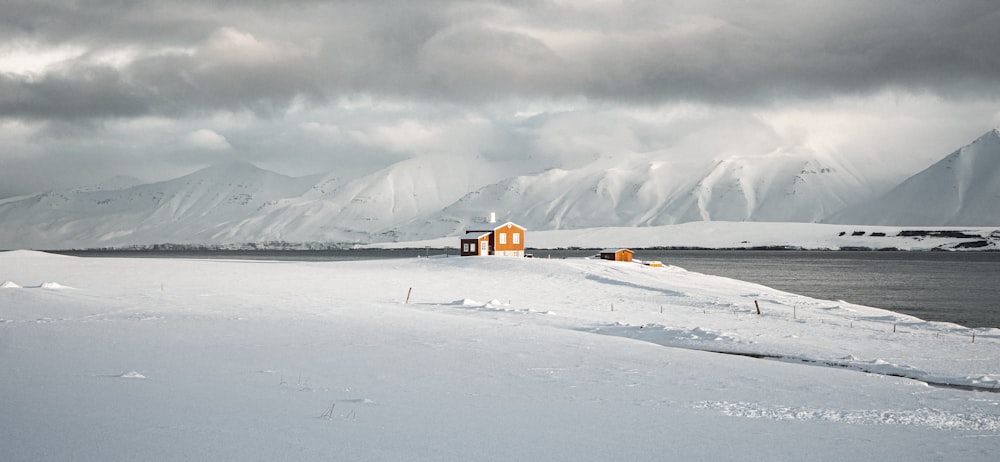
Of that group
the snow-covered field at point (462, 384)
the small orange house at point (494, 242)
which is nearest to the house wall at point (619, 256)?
the small orange house at point (494, 242)

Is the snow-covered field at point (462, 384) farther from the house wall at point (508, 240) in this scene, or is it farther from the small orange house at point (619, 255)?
the small orange house at point (619, 255)

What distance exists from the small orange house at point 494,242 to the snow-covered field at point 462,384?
4505 cm

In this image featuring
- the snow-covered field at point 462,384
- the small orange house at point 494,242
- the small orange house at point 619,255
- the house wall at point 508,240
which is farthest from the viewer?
the small orange house at point 619,255

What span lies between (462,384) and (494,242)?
2537 inches

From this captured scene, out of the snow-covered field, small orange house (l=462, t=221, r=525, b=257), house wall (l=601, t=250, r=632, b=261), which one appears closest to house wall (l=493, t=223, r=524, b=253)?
small orange house (l=462, t=221, r=525, b=257)

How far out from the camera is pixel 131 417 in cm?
1061

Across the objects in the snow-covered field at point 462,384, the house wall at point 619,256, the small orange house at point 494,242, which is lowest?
the snow-covered field at point 462,384

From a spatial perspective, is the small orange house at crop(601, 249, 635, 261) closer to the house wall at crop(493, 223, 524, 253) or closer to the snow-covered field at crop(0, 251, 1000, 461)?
the house wall at crop(493, 223, 524, 253)

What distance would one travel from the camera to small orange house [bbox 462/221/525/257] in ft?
258

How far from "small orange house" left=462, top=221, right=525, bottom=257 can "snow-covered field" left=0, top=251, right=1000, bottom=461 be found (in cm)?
4505

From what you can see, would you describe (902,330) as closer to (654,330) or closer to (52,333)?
(654,330)

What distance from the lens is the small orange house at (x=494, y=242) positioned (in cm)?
7869

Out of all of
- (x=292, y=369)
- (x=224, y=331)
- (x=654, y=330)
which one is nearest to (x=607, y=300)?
(x=654, y=330)

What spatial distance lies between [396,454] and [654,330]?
63.6 ft
